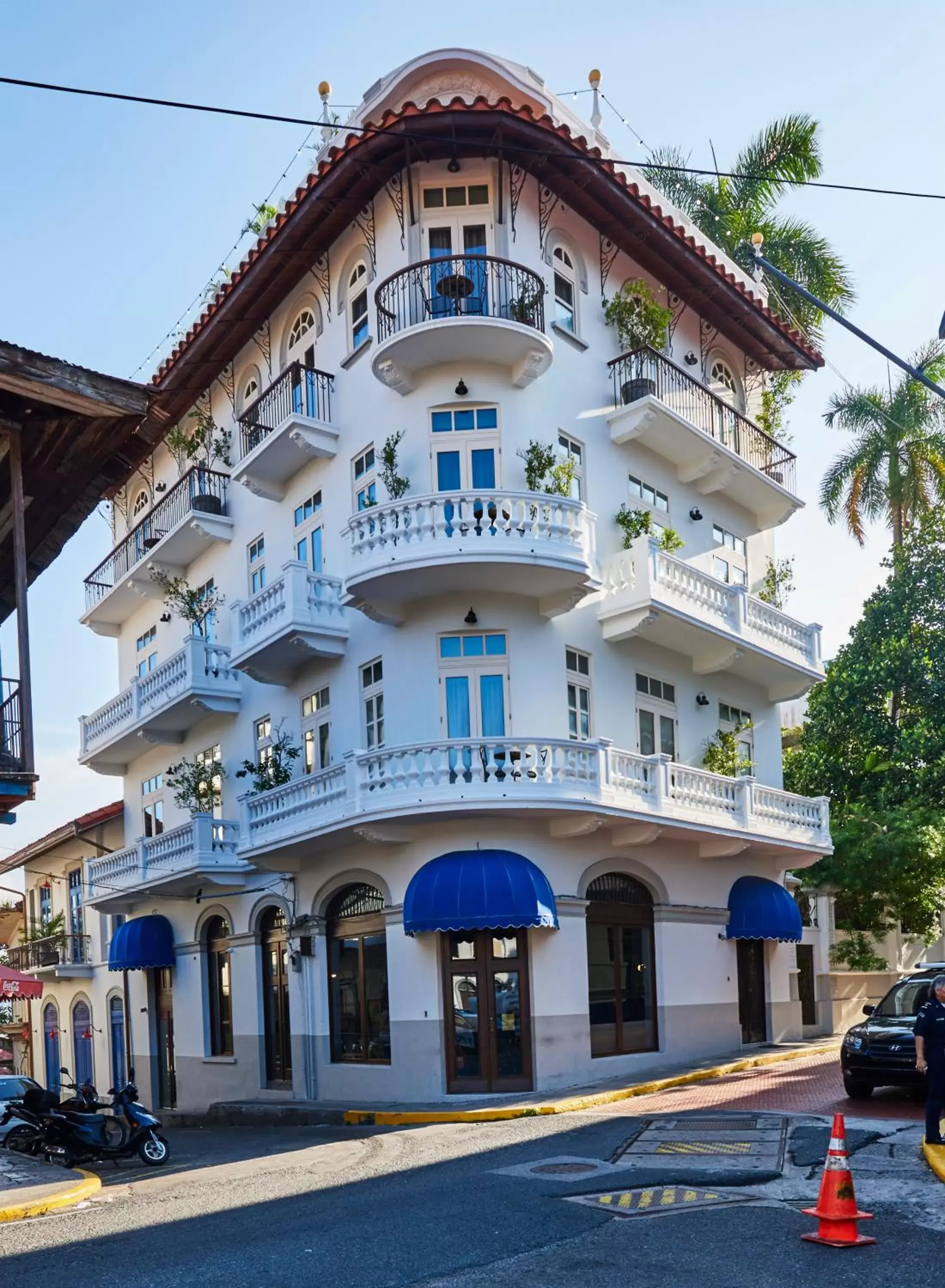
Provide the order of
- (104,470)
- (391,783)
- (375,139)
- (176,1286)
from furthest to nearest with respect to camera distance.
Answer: (375,139) < (391,783) < (104,470) < (176,1286)

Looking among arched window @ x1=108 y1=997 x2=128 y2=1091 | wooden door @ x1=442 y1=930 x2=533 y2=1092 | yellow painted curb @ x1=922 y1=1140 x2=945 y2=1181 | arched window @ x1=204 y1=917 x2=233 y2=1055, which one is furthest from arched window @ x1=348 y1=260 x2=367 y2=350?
arched window @ x1=108 y1=997 x2=128 y2=1091

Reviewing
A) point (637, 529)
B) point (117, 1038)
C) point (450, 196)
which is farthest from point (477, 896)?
point (117, 1038)

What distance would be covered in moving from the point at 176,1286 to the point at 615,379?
19417 mm

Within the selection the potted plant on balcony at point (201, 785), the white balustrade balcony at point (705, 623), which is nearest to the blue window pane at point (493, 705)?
the white balustrade balcony at point (705, 623)

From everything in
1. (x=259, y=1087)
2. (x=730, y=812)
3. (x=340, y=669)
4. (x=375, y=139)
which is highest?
(x=375, y=139)

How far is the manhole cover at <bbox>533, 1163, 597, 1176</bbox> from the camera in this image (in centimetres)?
1328

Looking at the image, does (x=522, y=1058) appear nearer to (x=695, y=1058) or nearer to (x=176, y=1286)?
(x=695, y=1058)

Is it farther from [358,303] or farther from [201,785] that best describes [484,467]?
[201,785]

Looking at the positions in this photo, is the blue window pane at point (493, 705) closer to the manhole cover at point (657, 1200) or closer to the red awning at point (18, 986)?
the manhole cover at point (657, 1200)

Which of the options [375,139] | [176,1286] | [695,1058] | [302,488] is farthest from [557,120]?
[176,1286]

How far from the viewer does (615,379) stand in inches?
996

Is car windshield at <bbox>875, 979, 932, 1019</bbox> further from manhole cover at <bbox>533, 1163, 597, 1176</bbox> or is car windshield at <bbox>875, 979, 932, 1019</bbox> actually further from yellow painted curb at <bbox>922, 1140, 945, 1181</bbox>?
manhole cover at <bbox>533, 1163, 597, 1176</bbox>

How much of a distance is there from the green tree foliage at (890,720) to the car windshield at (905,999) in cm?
1279

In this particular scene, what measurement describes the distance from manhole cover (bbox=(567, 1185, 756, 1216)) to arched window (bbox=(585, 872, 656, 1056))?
401 inches
